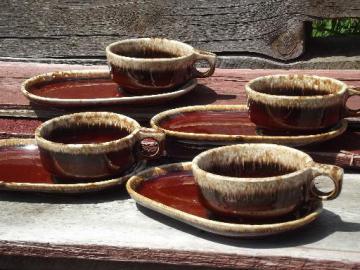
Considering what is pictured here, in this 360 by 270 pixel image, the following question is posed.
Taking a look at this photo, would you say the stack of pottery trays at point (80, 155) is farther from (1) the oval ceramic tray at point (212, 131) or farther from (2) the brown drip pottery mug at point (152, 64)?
(2) the brown drip pottery mug at point (152, 64)

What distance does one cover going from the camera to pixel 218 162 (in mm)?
1782

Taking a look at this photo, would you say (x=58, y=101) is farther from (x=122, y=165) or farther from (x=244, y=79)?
(x=244, y=79)

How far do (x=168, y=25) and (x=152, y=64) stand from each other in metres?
0.62

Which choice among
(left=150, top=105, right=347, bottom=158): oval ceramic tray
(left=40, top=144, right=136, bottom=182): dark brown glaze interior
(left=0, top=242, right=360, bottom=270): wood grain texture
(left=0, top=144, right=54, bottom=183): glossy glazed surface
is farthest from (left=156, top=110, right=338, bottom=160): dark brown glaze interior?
(left=0, top=242, right=360, bottom=270): wood grain texture

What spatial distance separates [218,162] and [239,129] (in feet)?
1.33

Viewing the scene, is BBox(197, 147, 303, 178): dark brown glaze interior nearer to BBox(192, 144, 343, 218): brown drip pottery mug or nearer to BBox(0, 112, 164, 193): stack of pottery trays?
BBox(192, 144, 343, 218): brown drip pottery mug

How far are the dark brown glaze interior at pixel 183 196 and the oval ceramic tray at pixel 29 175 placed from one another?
76mm

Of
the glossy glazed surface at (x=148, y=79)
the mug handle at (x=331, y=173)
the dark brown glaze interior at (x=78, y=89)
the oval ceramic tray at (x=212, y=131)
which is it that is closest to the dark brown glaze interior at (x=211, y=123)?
the oval ceramic tray at (x=212, y=131)

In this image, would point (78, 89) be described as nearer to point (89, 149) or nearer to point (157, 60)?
point (157, 60)

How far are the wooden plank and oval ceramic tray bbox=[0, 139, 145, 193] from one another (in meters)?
0.05

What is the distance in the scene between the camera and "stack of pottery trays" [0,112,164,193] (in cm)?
190

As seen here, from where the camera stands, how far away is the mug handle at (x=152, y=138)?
6.51ft

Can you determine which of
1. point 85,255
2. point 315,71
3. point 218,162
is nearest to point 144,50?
point 315,71

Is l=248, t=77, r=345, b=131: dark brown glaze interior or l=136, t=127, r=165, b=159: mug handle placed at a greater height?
l=248, t=77, r=345, b=131: dark brown glaze interior
